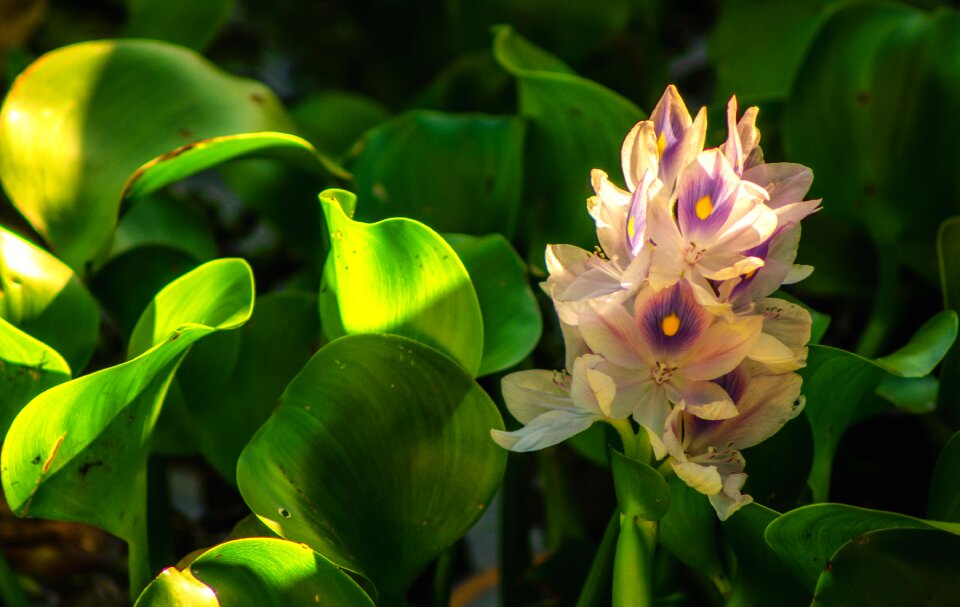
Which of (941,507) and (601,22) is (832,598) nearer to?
(941,507)

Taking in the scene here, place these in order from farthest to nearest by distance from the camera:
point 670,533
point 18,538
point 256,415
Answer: point 18,538 < point 256,415 < point 670,533

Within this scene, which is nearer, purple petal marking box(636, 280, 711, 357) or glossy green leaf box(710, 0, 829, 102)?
purple petal marking box(636, 280, 711, 357)

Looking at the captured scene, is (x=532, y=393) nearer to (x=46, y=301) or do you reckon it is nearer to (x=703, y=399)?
(x=703, y=399)

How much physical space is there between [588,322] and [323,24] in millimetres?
1196

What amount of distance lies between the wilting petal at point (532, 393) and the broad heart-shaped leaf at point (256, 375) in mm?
229

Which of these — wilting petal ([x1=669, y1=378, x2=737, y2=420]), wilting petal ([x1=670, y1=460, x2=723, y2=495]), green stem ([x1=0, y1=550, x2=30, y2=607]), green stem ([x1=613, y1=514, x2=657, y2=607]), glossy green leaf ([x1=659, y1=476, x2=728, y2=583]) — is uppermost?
wilting petal ([x1=669, y1=378, x2=737, y2=420])

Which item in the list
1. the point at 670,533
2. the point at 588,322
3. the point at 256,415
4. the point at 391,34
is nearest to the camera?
the point at 588,322

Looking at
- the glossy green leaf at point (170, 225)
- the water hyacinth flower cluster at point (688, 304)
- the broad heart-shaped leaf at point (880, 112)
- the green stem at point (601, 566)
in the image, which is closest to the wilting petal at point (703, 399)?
the water hyacinth flower cluster at point (688, 304)

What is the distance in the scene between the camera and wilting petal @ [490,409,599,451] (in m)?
0.42

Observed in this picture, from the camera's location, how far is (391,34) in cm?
140

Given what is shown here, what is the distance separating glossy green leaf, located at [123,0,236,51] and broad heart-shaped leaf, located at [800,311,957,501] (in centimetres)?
62

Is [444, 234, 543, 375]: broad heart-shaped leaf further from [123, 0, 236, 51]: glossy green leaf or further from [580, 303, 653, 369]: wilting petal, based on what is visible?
[123, 0, 236, 51]: glossy green leaf

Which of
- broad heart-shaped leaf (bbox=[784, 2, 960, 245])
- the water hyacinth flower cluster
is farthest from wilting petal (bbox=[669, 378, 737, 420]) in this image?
broad heart-shaped leaf (bbox=[784, 2, 960, 245])

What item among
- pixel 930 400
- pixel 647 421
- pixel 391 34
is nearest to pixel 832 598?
pixel 647 421
